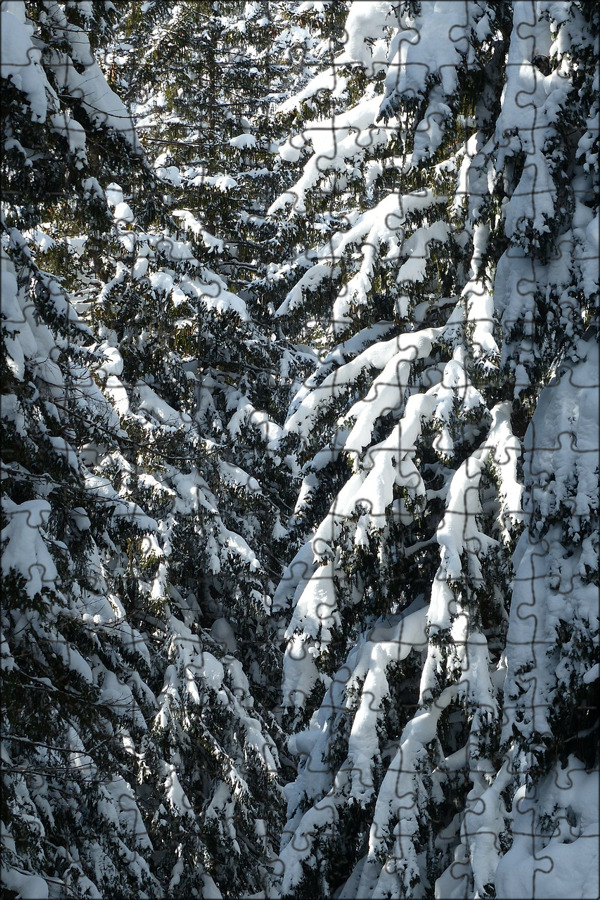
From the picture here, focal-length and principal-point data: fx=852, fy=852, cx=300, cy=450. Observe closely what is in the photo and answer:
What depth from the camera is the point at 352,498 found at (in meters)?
5.56

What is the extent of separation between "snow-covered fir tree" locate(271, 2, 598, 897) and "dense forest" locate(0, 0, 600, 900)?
0.02 metres

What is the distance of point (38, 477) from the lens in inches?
170

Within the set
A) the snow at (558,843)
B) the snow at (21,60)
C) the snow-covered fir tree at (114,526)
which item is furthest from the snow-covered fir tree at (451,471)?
the snow at (21,60)

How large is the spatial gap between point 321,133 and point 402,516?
12.2ft

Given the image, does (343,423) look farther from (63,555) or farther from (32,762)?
(32,762)

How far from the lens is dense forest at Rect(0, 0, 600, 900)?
3699 millimetres

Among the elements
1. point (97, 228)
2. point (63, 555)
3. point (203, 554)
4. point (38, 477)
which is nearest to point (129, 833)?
point (203, 554)

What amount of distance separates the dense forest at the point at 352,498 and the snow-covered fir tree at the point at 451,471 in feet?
0.07

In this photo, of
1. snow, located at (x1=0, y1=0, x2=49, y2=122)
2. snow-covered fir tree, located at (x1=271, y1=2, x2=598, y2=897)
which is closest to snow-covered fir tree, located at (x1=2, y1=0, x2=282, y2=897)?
snow, located at (x1=0, y1=0, x2=49, y2=122)

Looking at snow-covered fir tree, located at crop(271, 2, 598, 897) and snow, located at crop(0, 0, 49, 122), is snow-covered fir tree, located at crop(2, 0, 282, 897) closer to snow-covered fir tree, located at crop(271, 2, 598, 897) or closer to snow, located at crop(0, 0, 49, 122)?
snow, located at crop(0, 0, 49, 122)

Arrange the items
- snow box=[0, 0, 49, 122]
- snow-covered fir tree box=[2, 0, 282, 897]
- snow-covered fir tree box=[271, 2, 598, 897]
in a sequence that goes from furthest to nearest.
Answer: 1. snow-covered fir tree box=[2, 0, 282, 897]
2. snow-covered fir tree box=[271, 2, 598, 897]
3. snow box=[0, 0, 49, 122]

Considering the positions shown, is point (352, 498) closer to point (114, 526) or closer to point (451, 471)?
point (451, 471)

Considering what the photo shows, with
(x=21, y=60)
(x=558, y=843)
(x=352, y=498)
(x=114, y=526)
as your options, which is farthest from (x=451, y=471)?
(x=21, y=60)

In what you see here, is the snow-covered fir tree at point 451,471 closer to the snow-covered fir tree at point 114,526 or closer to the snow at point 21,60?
the snow-covered fir tree at point 114,526
